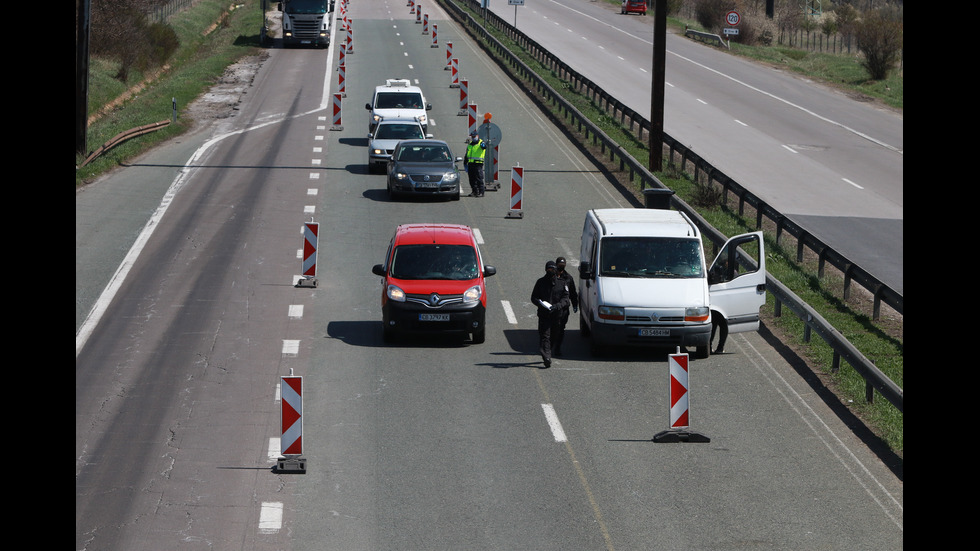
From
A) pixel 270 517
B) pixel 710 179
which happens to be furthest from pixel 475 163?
pixel 270 517

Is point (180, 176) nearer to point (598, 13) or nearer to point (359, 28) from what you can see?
point (359, 28)

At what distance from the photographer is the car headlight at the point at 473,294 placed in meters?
18.4

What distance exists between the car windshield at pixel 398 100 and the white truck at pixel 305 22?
24.6m

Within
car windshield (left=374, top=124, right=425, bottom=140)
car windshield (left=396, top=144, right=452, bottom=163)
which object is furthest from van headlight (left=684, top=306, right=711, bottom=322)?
car windshield (left=374, top=124, right=425, bottom=140)

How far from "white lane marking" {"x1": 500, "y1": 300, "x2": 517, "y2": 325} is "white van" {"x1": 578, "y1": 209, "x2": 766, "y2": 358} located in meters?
1.42

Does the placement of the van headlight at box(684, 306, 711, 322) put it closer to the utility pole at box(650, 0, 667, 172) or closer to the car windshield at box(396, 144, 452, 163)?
the car windshield at box(396, 144, 452, 163)

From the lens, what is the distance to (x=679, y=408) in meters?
13.9

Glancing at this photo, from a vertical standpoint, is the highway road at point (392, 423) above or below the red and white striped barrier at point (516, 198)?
below

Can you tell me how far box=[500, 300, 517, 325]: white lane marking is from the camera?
802 inches

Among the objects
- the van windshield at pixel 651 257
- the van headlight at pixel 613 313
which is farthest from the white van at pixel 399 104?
the van headlight at pixel 613 313

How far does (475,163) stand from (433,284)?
42.2ft

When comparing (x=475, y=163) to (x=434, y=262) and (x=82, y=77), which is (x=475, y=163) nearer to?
(x=434, y=262)

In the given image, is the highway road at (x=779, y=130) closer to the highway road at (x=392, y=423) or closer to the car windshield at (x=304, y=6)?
the highway road at (x=392, y=423)
